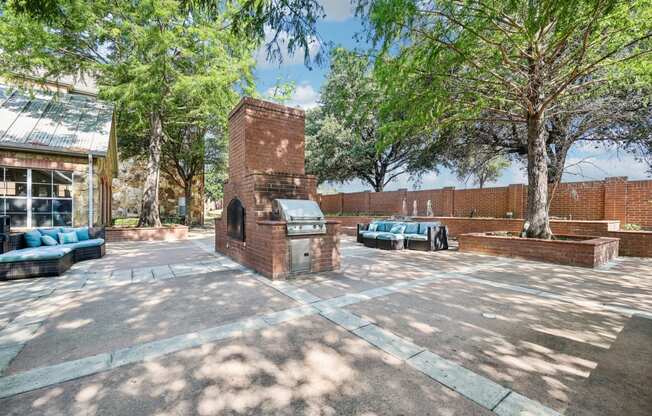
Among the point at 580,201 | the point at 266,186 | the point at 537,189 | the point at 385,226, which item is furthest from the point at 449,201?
the point at 266,186

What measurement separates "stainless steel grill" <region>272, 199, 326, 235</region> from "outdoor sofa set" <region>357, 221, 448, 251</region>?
14.1ft

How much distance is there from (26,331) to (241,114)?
485cm

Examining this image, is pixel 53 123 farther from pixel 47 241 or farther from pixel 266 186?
pixel 266 186

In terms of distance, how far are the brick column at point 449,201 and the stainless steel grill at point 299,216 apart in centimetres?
999

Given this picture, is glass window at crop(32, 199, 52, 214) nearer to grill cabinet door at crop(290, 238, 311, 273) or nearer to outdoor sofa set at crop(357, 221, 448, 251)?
grill cabinet door at crop(290, 238, 311, 273)

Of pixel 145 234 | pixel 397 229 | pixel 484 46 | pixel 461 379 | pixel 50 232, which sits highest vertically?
pixel 484 46

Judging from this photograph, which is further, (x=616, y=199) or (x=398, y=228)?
(x=398, y=228)

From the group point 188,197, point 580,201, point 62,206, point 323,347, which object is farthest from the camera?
point 188,197

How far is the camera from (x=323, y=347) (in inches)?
106

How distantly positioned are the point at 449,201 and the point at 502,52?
28.0 feet

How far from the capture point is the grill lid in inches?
208

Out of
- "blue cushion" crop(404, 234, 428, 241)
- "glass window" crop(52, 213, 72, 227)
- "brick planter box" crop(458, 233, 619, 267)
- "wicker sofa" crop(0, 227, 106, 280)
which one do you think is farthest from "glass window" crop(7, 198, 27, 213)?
"brick planter box" crop(458, 233, 619, 267)

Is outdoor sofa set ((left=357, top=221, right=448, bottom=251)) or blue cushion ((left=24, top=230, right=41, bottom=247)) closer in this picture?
blue cushion ((left=24, top=230, right=41, bottom=247))

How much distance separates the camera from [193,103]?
14945 millimetres
